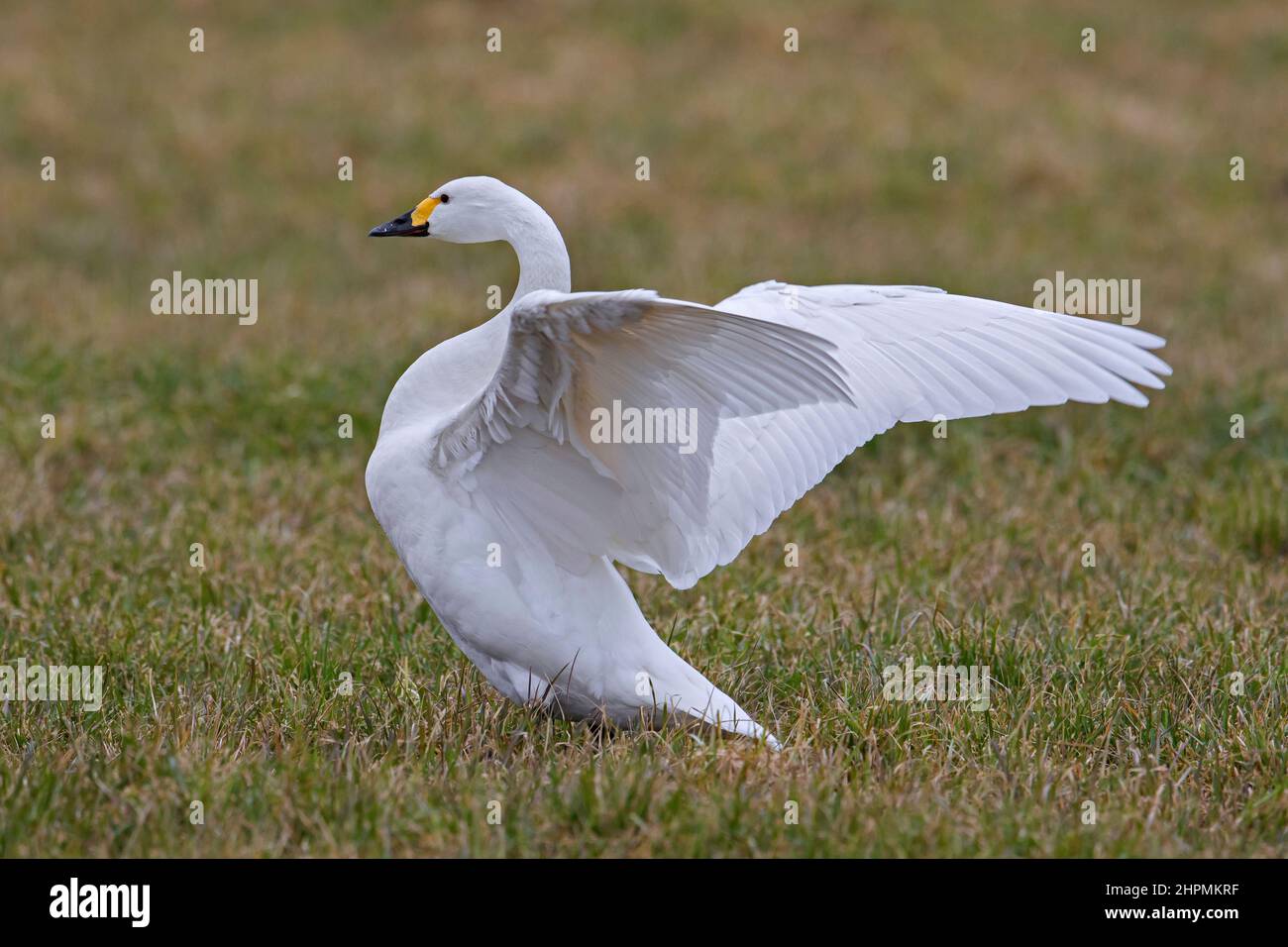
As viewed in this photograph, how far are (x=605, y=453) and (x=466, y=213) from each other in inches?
31.5

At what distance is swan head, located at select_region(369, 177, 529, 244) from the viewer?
13.2ft

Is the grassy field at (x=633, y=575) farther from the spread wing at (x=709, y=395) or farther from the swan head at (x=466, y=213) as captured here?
the swan head at (x=466, y=213)

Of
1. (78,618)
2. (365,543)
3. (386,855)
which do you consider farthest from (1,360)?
(386,855)

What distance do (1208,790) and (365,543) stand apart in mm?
3190

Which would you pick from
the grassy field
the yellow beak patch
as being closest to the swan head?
the yellow beak patch

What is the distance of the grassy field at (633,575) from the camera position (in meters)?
3.55

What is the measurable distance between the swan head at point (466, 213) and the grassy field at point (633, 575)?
1.18 metres

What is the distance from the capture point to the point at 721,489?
13.8 ft

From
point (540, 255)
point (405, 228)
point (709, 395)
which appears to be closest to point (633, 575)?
point (405, 228)

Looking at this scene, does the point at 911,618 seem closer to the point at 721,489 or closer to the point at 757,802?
the point at 721,489

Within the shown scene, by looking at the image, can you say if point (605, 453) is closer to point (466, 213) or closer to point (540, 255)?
point (540, 255)

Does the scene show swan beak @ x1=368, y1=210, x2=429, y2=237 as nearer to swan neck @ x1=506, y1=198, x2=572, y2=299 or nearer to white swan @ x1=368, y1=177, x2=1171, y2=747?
white swan @ x1=368, y1=177, x2=1171, y2=747

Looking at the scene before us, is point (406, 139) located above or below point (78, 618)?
above

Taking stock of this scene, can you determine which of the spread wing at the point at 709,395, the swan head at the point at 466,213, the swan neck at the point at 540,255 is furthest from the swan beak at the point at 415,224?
the spread wing at the point at 709,395
